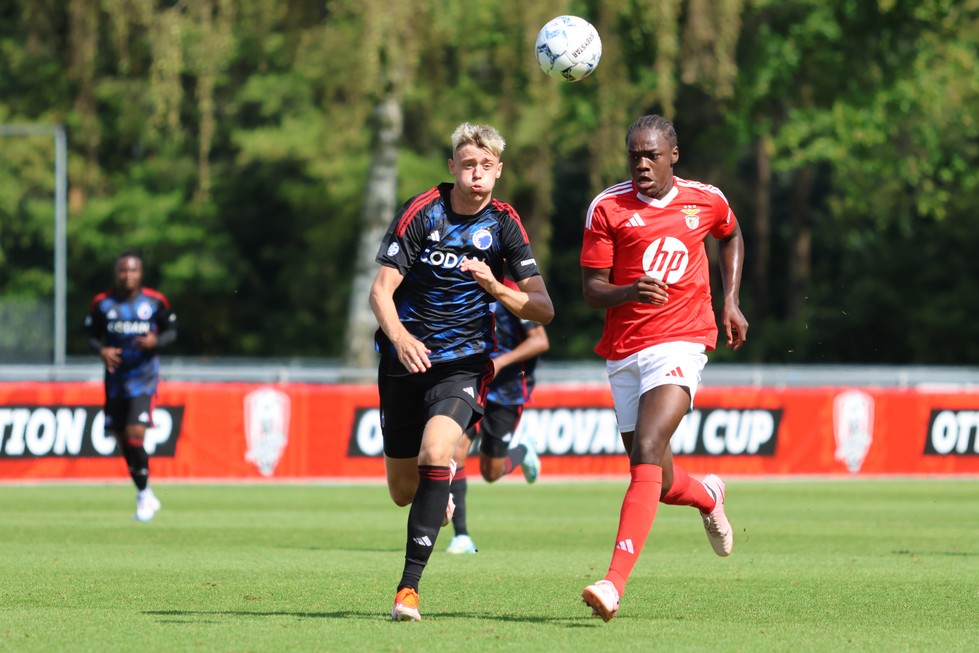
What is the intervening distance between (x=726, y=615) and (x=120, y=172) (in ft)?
142

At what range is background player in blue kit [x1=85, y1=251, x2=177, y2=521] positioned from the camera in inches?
623

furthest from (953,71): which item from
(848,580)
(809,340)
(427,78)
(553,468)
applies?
(848,580)

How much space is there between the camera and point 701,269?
881cm

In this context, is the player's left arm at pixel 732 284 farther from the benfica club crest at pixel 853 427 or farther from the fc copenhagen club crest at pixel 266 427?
the benfica club crest at pixel 853 427

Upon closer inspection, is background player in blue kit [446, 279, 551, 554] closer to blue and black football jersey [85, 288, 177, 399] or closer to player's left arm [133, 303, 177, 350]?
player's left arm [133, 303, 177, 350]

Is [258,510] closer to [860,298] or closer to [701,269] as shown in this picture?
[701,269]

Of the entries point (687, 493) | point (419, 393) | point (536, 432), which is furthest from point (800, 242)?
point (419, 393)

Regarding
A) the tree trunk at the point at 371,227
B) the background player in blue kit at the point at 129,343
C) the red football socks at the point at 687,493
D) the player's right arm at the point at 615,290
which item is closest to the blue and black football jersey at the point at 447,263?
the player's right arm at the point at 615,290

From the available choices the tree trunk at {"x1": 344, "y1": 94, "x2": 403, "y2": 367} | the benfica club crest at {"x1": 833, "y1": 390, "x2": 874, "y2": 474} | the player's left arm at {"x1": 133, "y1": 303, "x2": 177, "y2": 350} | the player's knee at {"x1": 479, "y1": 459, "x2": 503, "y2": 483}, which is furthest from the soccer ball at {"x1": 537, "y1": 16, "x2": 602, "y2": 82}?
the tree trunk at {"x1": 344, "y1": 94, "x2": 403, "y2": 367}

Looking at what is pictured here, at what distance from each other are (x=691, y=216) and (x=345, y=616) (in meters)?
2.69

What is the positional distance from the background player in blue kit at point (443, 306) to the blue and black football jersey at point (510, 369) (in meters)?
4.56

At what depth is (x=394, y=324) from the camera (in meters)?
8.20

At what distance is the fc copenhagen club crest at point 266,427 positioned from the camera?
2180 centimetres

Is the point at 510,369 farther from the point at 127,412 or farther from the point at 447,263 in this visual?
the point at 447,263
